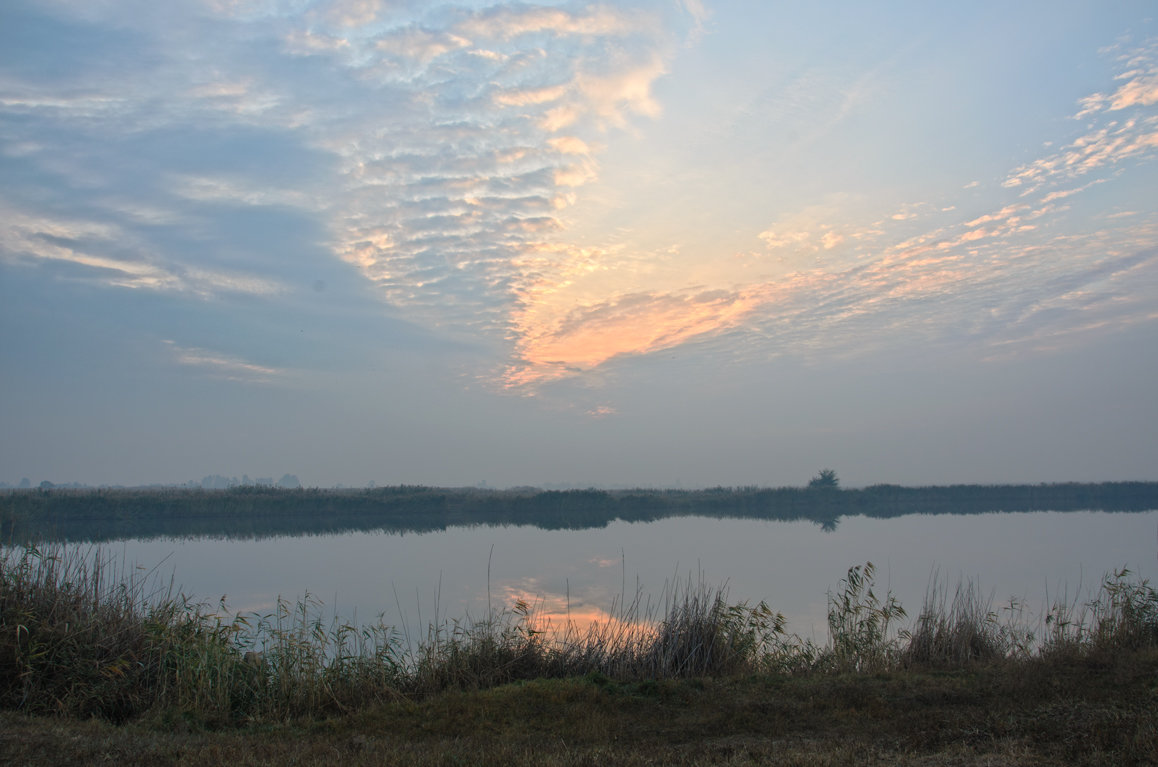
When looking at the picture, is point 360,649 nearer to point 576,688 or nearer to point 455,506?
point 576,688

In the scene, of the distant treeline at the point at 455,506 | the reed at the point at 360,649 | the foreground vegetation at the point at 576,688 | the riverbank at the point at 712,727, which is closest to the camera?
the riverbank at the point at 712,727

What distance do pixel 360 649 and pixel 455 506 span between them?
42090 mm

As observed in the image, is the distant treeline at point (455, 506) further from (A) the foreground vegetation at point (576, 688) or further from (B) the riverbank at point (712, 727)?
(B) the riverbank at point (712, 727)

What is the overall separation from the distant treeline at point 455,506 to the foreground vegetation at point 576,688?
75.9 feet

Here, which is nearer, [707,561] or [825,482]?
[707,561]

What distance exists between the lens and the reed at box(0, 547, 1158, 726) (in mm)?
6770

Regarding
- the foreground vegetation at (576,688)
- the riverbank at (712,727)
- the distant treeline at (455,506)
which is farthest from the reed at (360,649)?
the distant treeline at (455,506)

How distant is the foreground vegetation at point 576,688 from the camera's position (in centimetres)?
491

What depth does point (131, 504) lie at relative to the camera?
130 ft

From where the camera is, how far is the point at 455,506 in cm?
4941

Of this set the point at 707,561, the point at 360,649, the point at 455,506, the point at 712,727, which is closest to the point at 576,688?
the point at 712,727

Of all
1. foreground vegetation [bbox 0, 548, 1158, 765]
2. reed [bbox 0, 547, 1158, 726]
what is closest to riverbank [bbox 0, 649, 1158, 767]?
foreground vegetation [bbox 0, 548, 1158, 765]

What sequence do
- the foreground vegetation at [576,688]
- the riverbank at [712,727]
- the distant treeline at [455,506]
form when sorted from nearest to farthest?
1. the riverbank at [712,727]
2. the foreground vegetation at [576,688]
3. the distant treeline at [455,506]

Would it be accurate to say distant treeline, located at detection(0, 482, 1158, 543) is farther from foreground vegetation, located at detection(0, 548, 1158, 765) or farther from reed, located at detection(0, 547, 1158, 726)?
foreground vegetation, located at detection(0, 548, 1158, 765)
